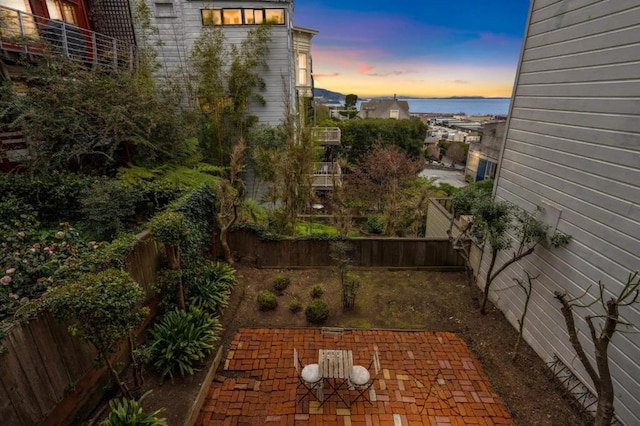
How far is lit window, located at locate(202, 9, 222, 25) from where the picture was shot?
1130cm

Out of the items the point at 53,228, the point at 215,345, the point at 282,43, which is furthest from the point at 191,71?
the point at 215,345

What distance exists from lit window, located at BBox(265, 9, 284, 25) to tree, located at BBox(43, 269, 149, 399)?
11952 millimetres

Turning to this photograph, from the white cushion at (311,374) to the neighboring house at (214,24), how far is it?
9417 mm

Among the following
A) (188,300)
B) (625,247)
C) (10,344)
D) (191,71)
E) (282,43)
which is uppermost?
(282,43)

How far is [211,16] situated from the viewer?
11.3 m

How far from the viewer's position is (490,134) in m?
17.3

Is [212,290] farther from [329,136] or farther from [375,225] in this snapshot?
[329,136]

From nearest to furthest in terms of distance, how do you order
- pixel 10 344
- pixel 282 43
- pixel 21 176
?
pixel 10 344
pixel 21 176
pixel 282 43

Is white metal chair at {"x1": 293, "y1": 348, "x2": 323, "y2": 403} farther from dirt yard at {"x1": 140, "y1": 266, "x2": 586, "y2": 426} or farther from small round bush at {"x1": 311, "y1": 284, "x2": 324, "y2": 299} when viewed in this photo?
small round bush at {"x1": 311, "y1": 284, "x2": 324, "y2": 299}

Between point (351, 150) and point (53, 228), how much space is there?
2011 cm

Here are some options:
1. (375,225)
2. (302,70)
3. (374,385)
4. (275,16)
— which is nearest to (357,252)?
(374,385)

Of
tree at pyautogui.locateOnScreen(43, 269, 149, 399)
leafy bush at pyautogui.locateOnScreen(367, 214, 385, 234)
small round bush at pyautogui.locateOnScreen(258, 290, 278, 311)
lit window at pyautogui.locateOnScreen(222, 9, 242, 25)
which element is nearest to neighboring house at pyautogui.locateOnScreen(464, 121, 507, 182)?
leafy bush at pyautogui.locateOnScreen(367, 214, 385, 234)

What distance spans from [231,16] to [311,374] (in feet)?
43.7

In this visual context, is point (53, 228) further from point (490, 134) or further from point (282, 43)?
point (490, 134)
